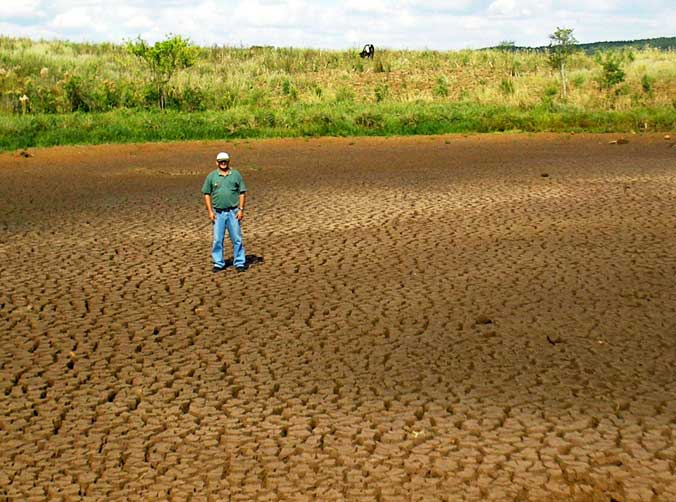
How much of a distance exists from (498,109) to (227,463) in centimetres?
2569

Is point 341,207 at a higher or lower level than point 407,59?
lower

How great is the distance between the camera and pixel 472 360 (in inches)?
303

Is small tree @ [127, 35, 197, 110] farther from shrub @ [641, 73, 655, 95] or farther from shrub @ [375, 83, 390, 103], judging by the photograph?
shrub @ [641, 73, 655, 95]

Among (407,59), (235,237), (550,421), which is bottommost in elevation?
(550,421)

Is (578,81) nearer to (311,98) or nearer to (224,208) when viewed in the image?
(311,98)

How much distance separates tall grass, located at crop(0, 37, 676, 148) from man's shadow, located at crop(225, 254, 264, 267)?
A: 14.8 meters

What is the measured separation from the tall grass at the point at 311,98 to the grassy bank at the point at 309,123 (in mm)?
41

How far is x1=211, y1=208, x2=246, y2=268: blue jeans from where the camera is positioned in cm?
1067

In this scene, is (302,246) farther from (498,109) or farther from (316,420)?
(498,109)

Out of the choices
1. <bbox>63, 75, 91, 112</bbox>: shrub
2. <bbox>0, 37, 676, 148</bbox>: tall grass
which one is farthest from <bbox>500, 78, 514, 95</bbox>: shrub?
<bbox>63, 75, 91, 112</bbox>: shrub

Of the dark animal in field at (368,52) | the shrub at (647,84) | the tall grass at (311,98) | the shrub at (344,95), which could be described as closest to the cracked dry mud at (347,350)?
the tall grass at (311,98)

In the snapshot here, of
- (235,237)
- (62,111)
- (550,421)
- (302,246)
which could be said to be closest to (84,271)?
(235,237)

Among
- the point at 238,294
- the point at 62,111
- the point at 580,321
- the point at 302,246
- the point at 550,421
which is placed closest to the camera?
the point at 550,421

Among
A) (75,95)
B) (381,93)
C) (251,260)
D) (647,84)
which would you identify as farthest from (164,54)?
(251,260)
